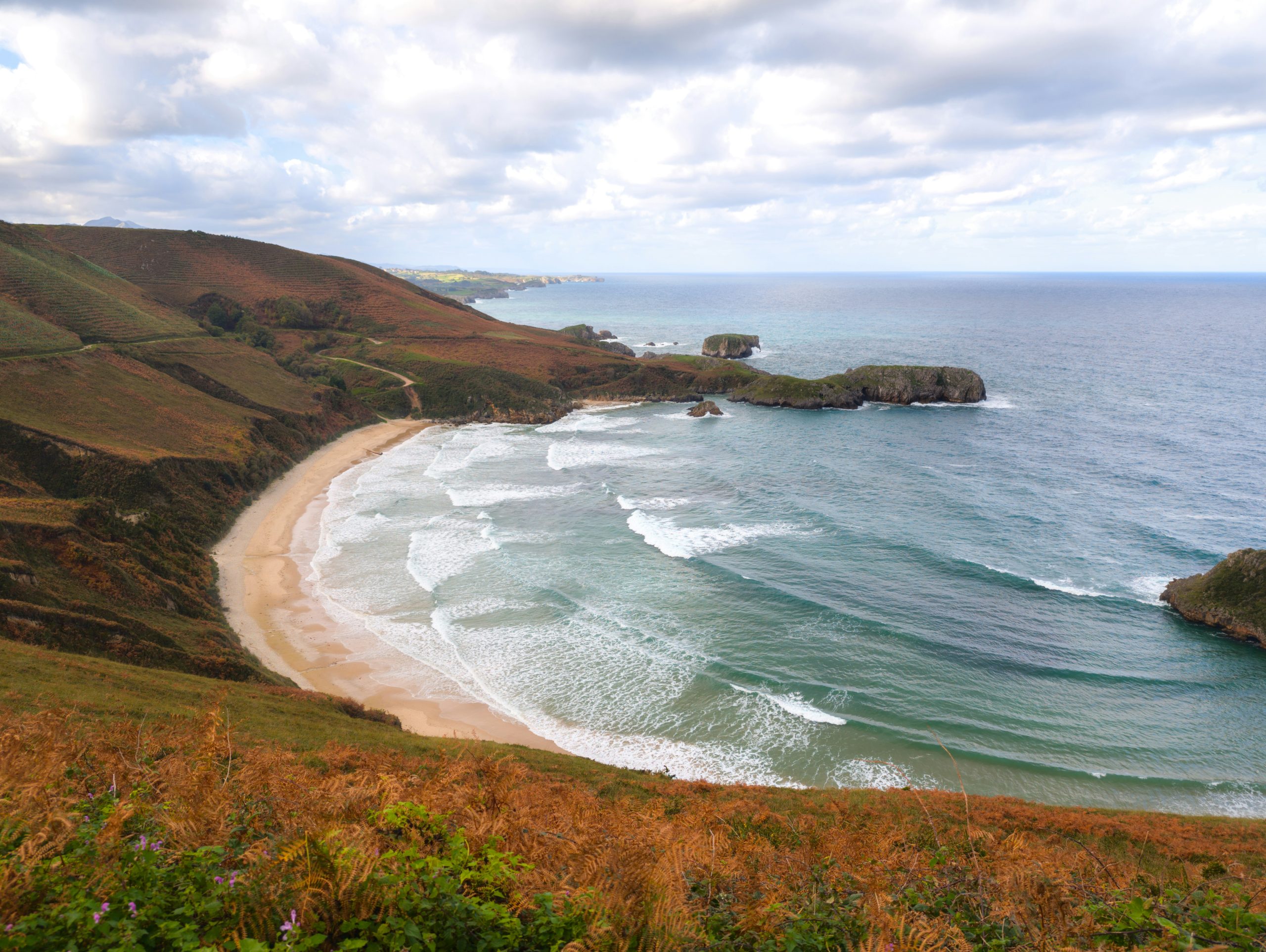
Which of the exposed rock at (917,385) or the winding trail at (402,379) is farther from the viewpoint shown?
the winding trail at (402,379)

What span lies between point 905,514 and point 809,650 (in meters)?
20.3

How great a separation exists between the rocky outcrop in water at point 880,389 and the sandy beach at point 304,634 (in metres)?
59.9

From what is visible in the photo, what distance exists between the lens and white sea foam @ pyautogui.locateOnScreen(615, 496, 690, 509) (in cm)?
5088

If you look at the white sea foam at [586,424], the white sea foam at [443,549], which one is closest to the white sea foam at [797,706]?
the white sea foam at [443,549]

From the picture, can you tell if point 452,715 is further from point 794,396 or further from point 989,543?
point 794,396

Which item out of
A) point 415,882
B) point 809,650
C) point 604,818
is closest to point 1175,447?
point 809,650

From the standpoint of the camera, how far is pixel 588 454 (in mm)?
68312

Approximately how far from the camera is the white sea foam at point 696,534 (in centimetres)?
4219

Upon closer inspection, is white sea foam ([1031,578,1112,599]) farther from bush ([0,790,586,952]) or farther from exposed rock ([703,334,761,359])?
exposed rock ([703,334,761,359])

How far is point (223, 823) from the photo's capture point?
598cm

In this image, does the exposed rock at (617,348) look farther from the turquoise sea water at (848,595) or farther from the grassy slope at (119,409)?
the grassy slope at (119,409)

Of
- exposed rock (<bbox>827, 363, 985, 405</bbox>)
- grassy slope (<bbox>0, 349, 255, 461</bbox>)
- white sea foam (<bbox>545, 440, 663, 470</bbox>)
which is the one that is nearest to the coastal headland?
grassy slope (<bbox>0, 349, 255, 461</bbox>)

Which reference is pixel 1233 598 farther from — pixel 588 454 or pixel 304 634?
pixel 588 454

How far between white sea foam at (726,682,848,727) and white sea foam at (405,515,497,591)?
64.7 ft
